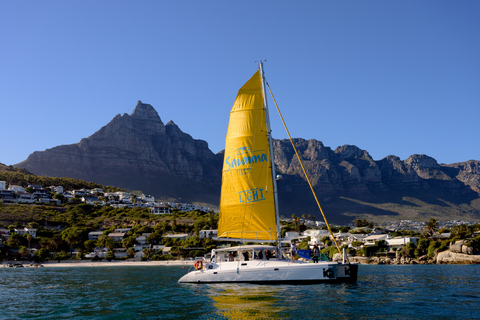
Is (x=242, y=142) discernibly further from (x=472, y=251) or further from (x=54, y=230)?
(x=54, y=230)

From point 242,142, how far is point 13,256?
272ft

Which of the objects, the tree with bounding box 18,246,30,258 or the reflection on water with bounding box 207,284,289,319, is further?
the tree with bounding box 18,246,30,258

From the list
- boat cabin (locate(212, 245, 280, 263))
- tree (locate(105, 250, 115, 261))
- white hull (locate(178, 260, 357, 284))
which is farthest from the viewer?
tree (locate(105, 250, 115, 261))

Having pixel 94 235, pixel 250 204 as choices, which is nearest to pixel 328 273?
pixel 250 204

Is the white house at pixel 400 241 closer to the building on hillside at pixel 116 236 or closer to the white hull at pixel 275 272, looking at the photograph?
the building on hillside at pixel 116 236

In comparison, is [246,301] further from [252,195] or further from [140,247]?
[140,247]

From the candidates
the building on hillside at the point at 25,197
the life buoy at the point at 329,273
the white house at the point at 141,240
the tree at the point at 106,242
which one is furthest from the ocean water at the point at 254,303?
the building on hillside at the point at 25,197

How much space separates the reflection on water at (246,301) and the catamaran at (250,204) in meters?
1.40

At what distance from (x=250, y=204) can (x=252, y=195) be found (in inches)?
29.3

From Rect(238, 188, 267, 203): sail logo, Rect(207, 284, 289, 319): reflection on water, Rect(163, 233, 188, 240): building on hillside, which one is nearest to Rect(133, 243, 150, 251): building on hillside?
Rect(163, 233, 188, 240): building on hillside

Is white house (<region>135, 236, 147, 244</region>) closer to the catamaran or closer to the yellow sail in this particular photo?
the catamaran

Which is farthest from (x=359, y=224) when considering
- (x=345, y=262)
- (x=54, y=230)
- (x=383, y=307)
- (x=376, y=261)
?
(x=383, y=307)

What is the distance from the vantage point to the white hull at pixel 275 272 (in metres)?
28.8

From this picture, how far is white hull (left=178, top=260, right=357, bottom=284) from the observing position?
28750 millimetres
